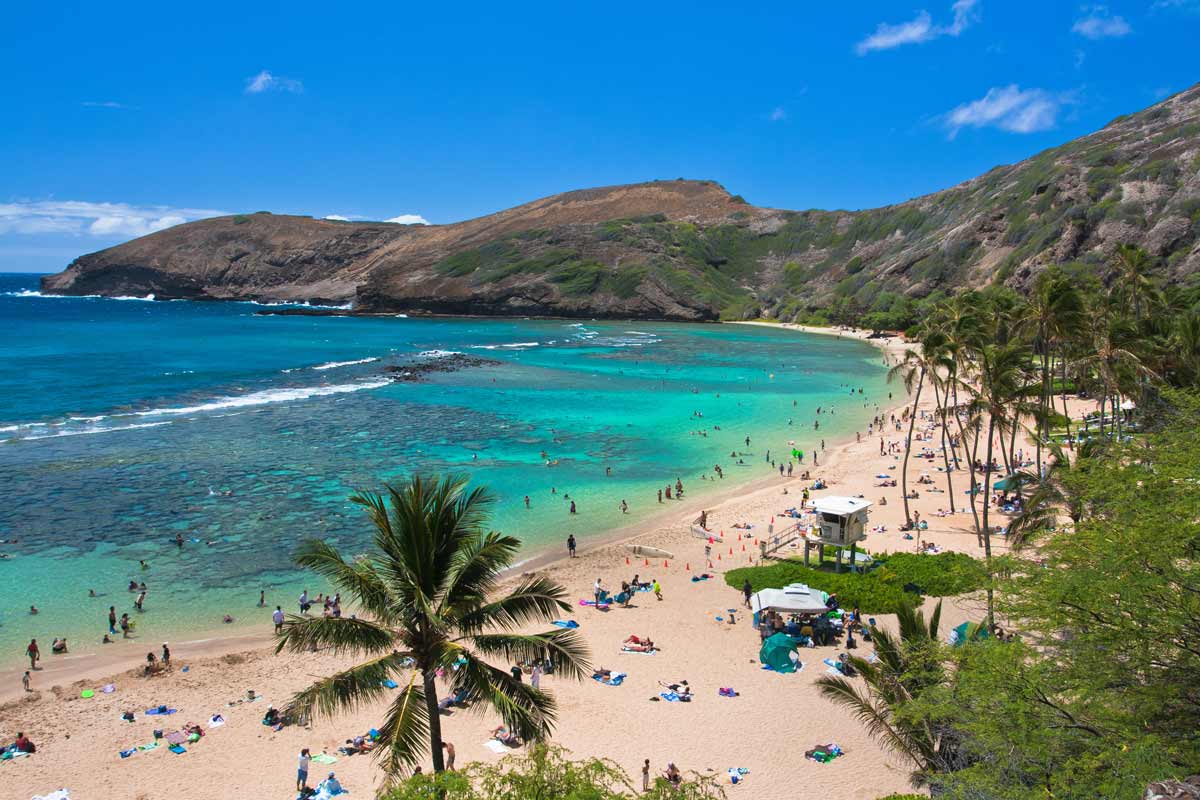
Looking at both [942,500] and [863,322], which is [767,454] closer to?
[942,500]

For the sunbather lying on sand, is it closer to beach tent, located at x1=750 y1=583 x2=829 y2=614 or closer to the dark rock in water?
beach tent, located at x1=750 y1=583 x2=829 y2=614

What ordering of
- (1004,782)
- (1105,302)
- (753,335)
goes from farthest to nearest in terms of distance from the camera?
(753,335), (1105,302), (1004,782)

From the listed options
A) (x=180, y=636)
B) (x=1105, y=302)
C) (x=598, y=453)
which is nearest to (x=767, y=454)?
(x=598, y=453)

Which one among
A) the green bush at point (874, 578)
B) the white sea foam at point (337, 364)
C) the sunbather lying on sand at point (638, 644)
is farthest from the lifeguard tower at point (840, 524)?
the white sea foam at point (337, 364)

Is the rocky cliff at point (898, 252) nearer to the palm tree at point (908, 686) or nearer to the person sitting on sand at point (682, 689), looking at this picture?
the person sitting on sand at point (682, 689)

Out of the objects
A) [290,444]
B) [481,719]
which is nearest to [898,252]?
[290,444]

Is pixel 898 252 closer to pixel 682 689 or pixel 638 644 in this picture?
pixel 638 644
